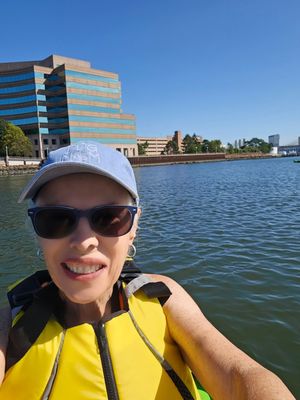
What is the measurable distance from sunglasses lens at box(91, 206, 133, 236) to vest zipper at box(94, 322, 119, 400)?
661 mm

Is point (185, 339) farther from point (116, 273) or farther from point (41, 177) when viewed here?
point (41, 177)

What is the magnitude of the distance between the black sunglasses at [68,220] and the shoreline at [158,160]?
7267cm

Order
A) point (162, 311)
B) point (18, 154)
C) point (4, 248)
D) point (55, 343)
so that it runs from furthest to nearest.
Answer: point (18, 154) → point (4, 248) → point (162, 311) → point (55, 343)

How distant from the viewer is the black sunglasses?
1.85 m

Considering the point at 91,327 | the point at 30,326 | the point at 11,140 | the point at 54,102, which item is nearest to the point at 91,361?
the point at 91,327

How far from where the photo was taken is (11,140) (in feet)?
259

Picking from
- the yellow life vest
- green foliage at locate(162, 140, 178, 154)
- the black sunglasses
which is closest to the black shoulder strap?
the yellow life vest

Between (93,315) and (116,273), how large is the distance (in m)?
0.40

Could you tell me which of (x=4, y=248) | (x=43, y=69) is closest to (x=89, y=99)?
(x=43, y=69)

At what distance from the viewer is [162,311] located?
236cm

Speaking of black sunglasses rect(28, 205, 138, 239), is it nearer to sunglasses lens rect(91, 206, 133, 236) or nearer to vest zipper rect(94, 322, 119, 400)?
sunglasses lens rect(91, 206, 133, 236)

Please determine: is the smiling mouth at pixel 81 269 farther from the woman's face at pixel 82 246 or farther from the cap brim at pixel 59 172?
the cap brim at pixel 59 172

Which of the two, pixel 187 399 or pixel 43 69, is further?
pixel 43 69

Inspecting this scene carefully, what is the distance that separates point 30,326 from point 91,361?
458mm
